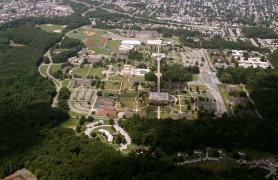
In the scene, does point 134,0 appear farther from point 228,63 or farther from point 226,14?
point 228,63

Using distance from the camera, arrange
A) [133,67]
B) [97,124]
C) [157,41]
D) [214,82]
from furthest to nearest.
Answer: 1. [157,41]
2. [133,67]
3. [214,82]
4. [97,124]

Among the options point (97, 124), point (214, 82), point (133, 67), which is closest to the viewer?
point (97, 124)

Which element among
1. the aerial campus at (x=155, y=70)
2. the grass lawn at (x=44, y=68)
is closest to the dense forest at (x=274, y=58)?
the aerial campus at (x=155, y=70)

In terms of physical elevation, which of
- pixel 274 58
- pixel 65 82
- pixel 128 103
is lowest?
pixel 65 82

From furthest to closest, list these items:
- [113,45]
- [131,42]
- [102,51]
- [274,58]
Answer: [131,42], [113,45], [102,51], [274,58]

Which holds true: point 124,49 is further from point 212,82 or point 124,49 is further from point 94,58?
point 212,82

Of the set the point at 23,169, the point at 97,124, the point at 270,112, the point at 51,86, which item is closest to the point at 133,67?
the point at 51,86

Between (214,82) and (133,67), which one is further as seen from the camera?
(133,67)

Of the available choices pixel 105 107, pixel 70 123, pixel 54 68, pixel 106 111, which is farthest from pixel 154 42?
pixel 70 123
